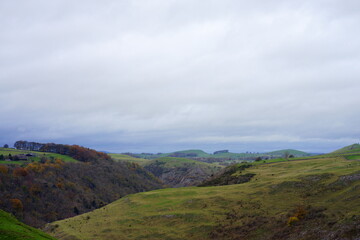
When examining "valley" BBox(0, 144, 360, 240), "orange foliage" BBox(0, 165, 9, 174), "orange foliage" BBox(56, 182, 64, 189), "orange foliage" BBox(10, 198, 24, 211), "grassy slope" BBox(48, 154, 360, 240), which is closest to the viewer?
"valley" BBox(0, 144, 360, 240)

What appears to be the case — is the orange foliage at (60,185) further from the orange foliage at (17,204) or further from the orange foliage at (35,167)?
the orange foliage at (17,204)

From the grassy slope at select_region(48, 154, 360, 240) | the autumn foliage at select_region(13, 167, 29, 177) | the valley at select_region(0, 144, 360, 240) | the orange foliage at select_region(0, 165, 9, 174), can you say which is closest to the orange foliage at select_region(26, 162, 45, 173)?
the autumn foliage at select_region(13, 167, 29, 177)

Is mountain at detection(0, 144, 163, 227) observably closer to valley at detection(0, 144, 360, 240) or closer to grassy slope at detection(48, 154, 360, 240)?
valley at detection(0, 144, 360, 240)

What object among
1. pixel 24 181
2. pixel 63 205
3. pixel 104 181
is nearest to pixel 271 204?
pixel 63 205

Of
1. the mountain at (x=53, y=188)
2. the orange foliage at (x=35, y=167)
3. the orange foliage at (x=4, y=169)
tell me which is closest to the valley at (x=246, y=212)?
the mountain at (x=53, y=188)

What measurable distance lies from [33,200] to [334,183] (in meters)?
109

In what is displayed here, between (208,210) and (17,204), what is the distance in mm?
88053

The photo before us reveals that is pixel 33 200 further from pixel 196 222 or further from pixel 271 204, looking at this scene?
pixel 271 204

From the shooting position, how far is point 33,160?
145 meters

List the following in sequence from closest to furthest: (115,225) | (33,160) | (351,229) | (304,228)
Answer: (351,229)
(304,228)
(115,225)
(33,160)

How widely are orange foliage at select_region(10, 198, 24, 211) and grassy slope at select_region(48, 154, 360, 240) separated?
6175 centimetres

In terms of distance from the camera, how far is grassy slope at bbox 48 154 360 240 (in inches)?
1304

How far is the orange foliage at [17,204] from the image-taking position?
101062mm

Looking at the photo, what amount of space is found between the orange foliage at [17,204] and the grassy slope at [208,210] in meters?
61.7
